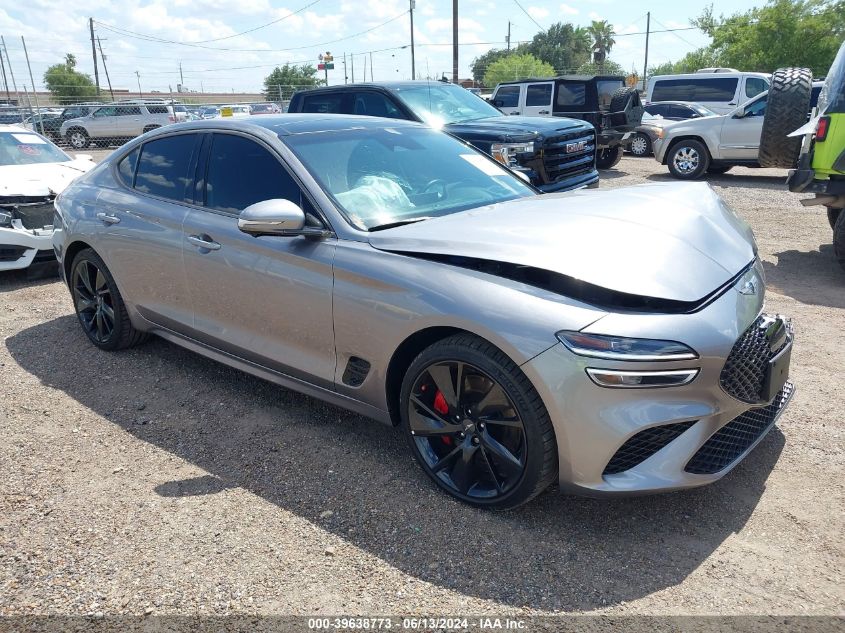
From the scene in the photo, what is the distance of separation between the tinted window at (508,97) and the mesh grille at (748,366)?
1442 centimetres

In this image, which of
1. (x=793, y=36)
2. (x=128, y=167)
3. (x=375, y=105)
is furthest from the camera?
(x=793, y=36)

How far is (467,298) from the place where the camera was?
275 cm

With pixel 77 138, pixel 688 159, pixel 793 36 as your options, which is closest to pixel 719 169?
pixel 688 159

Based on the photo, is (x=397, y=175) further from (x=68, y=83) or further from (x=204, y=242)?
(x=68, y=83)

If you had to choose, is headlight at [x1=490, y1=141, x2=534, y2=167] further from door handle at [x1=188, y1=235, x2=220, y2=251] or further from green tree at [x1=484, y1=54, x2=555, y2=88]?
green tree at [x1=484, y1=54, x2=555, y2=88]

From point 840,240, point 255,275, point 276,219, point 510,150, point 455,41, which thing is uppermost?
point 455,41

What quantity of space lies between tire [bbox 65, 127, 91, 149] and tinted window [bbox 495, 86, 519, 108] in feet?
55.1

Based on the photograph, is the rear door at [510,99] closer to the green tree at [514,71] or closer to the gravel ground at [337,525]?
the gravel ground at [337,525]

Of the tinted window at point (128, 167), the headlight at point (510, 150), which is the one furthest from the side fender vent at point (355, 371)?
the headlight at point (510, 150)

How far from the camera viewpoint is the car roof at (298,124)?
3812mm

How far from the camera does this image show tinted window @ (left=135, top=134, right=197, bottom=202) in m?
4.13

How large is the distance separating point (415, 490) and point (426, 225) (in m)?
1.26

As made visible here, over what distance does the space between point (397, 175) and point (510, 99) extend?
45.2 feet

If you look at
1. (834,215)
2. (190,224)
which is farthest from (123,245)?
(834,215)
